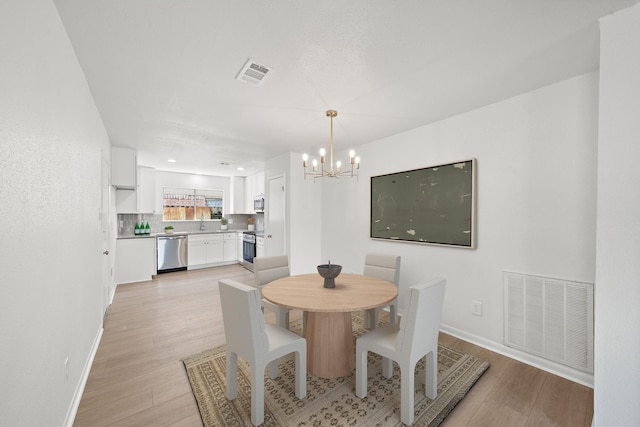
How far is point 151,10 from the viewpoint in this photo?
140 cm

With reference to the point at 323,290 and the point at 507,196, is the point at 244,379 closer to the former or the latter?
the point at 323,290

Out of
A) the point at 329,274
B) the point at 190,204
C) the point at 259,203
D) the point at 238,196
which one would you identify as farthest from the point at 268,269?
the point at 190,204

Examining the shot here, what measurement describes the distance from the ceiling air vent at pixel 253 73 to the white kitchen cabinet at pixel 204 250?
5.14 meters

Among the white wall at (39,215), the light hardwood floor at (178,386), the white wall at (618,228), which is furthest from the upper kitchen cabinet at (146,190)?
the white wall at (618,228)

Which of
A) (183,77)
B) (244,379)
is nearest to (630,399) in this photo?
(244,379)

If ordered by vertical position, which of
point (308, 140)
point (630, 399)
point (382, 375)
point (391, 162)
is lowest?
point (382, 375)

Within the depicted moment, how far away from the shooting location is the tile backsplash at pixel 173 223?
5.56 m

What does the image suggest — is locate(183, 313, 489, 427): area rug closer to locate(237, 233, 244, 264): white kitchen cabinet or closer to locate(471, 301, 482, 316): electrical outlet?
locate(471, 301, 482, 316): electrical outlet

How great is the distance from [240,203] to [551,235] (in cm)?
655

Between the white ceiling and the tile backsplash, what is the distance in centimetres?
332

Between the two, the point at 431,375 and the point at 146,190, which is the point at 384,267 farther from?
the point at 146,190

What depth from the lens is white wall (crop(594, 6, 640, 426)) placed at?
143 centimetres

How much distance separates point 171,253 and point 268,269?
4101 millimetres

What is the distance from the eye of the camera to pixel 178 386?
6.82 ft
